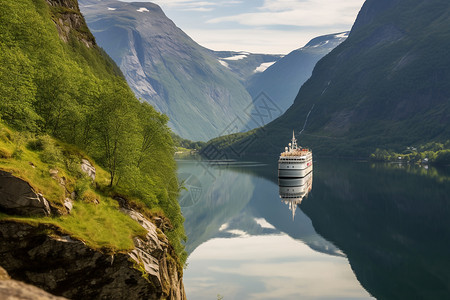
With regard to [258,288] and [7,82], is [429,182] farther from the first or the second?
[7,82]

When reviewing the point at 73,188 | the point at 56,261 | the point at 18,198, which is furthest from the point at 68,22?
the point at 56,261

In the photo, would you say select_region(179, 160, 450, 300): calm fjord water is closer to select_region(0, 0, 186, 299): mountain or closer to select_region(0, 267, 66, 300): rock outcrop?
select_region(0, 0, 186, 299): mountain

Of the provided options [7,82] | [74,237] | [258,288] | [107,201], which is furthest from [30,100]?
[258,288]

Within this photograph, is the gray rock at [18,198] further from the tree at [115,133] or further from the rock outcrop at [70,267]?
the tree at [115,133]

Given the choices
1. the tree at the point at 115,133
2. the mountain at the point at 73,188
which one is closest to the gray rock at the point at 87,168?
the mountain at the point at 73,188

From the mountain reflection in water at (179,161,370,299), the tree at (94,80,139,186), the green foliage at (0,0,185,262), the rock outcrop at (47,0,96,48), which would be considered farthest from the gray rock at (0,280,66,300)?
the rock outcrop at (47,0,96,48)
